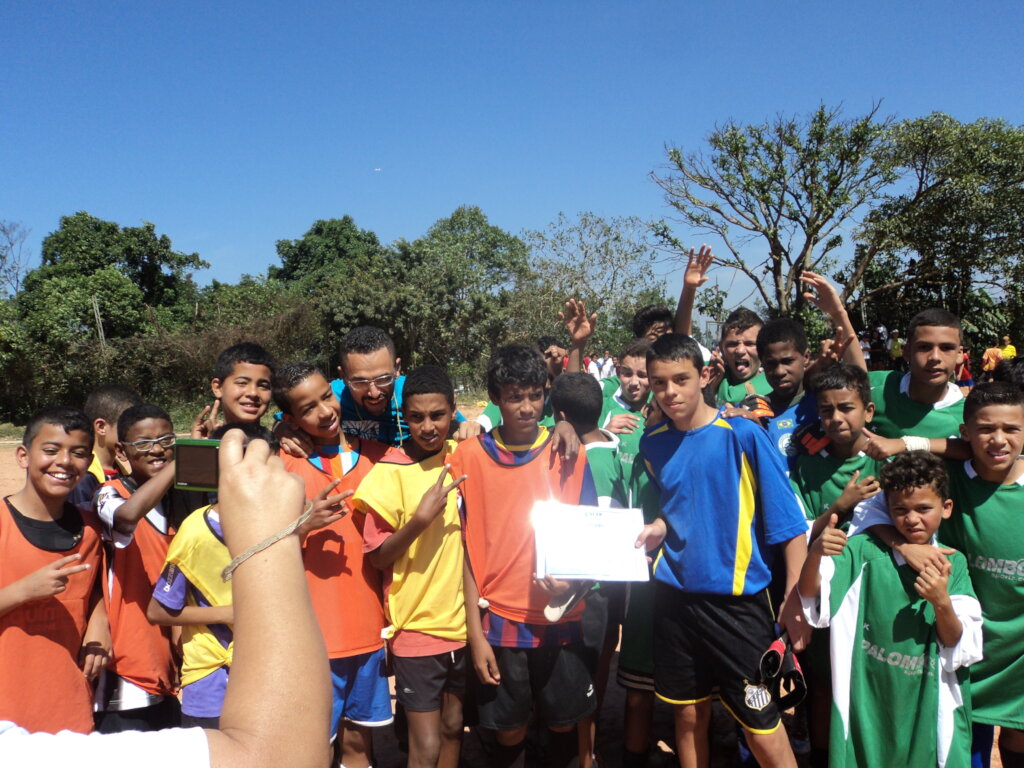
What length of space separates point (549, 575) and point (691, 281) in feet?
7.45

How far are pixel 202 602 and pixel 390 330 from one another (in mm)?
22552

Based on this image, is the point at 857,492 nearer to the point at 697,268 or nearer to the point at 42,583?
the point at 697,268

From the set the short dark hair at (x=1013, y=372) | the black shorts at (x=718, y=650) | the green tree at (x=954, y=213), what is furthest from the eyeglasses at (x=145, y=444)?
the green tree at (x=954, y=213)

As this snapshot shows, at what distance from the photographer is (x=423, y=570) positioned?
2.83 meters

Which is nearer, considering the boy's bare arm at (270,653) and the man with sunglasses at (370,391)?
the boy's bare arm at (270,653)

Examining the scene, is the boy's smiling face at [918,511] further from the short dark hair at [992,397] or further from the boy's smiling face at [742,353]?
the boy's smiling face at [742,353]

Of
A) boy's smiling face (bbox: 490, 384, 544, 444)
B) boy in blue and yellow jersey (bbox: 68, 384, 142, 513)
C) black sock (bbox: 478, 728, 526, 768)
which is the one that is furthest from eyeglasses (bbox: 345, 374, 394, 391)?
black sock (bbox: 478, 728, 526, 768)

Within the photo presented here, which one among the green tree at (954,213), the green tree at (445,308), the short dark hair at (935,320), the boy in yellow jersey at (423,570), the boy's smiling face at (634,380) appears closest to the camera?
the boy in yellow jersey at (423,570)

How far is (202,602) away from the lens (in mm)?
2682

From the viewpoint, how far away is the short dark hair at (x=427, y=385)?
291cm

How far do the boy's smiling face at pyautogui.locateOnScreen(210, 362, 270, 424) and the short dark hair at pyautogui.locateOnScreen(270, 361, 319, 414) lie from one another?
31 centimetres

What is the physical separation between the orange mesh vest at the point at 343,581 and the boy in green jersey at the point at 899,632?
178cm

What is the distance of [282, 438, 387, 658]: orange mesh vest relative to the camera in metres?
2.75

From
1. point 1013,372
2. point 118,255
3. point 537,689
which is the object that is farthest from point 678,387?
point 118,255
